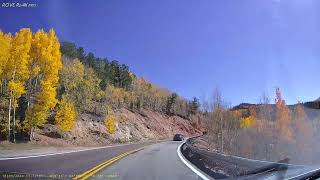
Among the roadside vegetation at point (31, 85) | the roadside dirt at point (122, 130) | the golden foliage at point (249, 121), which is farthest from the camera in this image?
the golden foliage at point (249, 121)

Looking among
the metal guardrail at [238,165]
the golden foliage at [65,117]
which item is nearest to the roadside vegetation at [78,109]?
the golden foliage at [65,117]

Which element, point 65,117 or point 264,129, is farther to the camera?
point 264,129

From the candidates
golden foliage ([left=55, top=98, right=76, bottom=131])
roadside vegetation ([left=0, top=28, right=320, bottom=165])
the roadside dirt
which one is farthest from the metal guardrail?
golden foliage ([left=55, top=98, right=76, bottom=131])

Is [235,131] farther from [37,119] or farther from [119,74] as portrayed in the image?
[119,74]

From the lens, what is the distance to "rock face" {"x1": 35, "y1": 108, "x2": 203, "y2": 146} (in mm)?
60094

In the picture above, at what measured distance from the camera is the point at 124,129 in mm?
90062

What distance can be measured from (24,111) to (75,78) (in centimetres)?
2948

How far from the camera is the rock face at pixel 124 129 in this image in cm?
6009

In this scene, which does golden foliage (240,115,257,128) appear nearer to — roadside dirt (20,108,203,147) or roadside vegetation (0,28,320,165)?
roadside vegetation (0,28,320,165)

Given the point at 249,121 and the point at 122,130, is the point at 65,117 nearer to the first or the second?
the point at 122,130

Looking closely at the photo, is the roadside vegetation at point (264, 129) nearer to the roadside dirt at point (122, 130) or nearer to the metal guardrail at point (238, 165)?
the roadside dirt at point (122, 130)

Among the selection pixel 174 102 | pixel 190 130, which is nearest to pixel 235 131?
pixel 190 130

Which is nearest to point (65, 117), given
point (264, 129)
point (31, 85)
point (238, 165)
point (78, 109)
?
point (31, 85)

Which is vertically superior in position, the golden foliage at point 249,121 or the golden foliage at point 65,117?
the golden foliage at point 65,117
